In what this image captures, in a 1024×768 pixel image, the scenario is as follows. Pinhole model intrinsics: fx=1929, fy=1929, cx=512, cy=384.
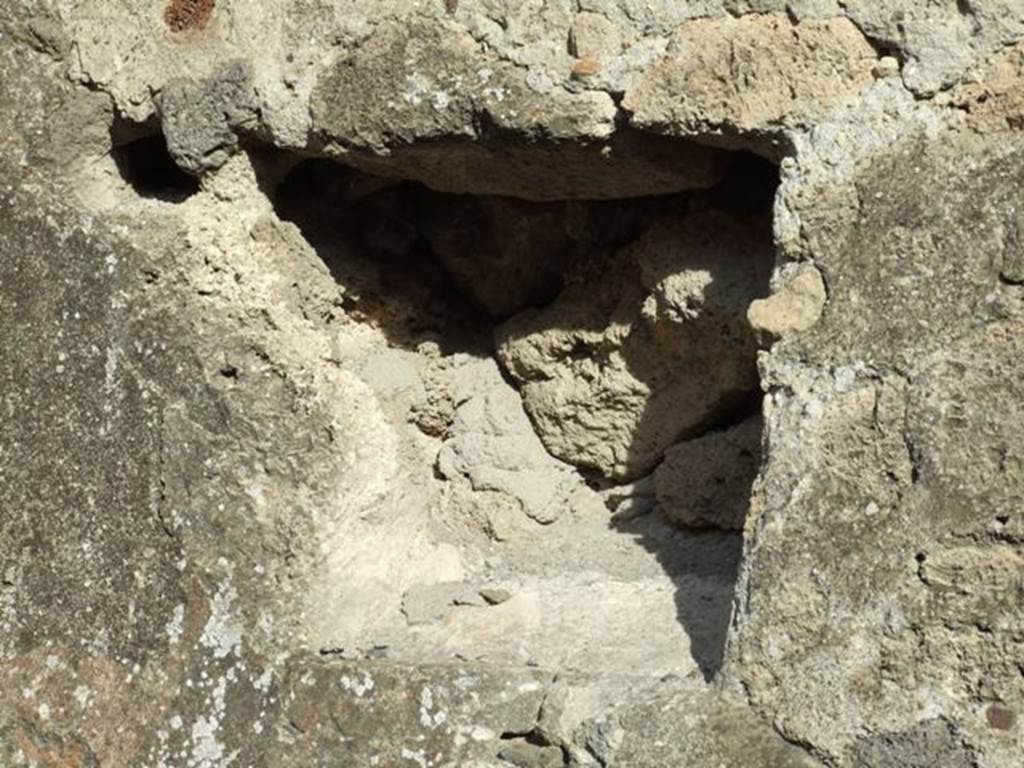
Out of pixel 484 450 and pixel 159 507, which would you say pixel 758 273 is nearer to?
pixel 484 450

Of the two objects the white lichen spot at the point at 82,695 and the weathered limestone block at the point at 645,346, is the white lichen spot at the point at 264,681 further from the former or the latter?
the weathered limestone block at the point at 645,346

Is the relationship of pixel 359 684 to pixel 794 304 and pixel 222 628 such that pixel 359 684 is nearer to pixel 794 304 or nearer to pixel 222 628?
pixel 222 628

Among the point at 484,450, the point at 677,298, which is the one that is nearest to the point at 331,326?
the point at 484,450

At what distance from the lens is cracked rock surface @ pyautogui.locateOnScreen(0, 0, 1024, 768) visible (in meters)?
2.15

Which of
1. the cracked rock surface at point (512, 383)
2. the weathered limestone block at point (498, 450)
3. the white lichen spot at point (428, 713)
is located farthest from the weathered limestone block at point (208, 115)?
the white lichen spot at point (428, 713)

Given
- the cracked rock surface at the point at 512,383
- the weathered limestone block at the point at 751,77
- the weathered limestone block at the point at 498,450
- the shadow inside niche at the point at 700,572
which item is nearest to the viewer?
the cracked rock surface at the point at 512,383

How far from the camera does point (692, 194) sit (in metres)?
2.65

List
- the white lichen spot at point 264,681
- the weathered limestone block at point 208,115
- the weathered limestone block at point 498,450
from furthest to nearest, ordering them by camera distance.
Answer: the weathered limestone block at point 498,450 → the weathered limestone block at point 208,115 → the white lichen spot at point 264,681

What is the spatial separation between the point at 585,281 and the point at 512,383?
203 mm

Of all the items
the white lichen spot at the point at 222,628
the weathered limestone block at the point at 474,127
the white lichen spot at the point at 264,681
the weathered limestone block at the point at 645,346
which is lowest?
the white lichen spot at the point at 264,681

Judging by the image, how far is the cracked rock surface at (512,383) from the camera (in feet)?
7.07

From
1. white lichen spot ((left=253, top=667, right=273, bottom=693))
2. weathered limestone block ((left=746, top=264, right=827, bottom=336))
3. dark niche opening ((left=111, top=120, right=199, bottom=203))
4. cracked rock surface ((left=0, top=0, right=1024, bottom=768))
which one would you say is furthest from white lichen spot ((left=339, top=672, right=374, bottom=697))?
dark niche opening ((left=111, top=120, right=199, bottom=203))

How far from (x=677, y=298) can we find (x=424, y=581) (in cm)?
53

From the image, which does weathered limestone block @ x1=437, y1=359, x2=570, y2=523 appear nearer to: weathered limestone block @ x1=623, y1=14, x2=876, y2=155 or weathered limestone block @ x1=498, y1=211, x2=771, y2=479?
weathered limestone block @ x1=498, y1=211, x2=771, y2=479
